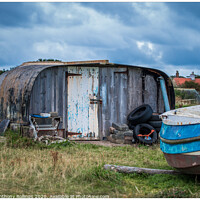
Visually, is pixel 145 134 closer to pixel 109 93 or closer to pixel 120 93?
pixel 120 93

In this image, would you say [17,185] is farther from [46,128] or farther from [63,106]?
[63,106]

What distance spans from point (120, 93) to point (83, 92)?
1549 millimetres

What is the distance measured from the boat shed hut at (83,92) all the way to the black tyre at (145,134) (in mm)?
956

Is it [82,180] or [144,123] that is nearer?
[82,180]

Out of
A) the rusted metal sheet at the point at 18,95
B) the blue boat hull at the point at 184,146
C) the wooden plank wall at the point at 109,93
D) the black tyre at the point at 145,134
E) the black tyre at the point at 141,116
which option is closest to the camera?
the blue boat hull at the point at 184,146

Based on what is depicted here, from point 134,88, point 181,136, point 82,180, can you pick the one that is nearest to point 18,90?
point 134,88

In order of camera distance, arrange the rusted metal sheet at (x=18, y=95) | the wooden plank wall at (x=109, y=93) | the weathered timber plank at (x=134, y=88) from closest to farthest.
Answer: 1. the rusted metal sheet at (x=18, y=95)
2. the wooden plank wall at (x=109, y=93)
3. the weathered timber plank at (x=134, y=88)

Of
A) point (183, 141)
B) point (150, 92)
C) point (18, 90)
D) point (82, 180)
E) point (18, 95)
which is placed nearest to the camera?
point (183, 141)

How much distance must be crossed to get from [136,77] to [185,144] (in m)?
7.70

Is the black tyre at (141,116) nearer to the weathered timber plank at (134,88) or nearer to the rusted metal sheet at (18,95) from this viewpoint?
the weathered timber plank at (134,88)

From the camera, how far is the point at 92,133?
12469 mm

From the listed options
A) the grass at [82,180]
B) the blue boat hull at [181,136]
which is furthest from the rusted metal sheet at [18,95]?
the blue boat hull at [181,136]

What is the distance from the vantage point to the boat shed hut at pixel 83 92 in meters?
11.7

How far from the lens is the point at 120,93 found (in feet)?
42.3
